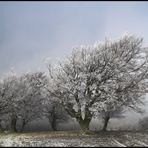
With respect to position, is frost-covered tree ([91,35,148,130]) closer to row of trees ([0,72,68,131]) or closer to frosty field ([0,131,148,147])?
frosty field ([0,131,148,147])

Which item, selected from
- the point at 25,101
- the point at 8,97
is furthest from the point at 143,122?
the point at 8,97

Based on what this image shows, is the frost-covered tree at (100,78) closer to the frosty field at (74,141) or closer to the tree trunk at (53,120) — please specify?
the frosty field at (74,141)

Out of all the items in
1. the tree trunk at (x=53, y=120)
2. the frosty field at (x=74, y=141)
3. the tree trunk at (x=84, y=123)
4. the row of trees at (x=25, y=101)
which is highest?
the row of trees at (x=25, y=101)

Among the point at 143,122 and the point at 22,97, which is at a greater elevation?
the point at 22,97

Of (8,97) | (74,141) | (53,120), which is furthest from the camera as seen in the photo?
(53,120)

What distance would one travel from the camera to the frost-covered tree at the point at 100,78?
37625 mm

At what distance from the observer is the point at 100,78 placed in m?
37.2

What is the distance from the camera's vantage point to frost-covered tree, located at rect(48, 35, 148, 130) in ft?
123

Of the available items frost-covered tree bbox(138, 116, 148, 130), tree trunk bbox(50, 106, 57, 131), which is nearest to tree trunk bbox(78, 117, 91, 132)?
tree trunk bbox(50, 106, 57, 131)

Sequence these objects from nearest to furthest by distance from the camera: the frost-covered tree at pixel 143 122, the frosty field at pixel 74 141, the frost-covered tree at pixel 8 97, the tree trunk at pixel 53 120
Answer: the frosty field at pixel 74 141 < the frost-covered tree at pixel 8 97 < the tree trunk at pixel 53 120 < the frost-covered tree at pixel 143 122

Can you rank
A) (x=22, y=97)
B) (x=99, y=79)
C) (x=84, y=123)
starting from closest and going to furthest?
(x=99, y=79) < (x=84, y=123) < (x=22, y=97)

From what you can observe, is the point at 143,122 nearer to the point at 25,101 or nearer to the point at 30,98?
the point at 30,98

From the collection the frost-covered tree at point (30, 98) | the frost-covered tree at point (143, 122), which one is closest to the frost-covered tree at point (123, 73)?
the frost-covered tree at point (30, 98)

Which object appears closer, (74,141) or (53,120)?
(74,141)
